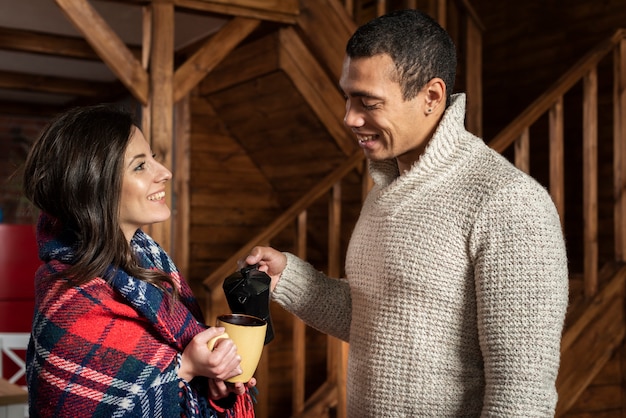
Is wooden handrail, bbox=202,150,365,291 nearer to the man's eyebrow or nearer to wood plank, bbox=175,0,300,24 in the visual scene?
wood plank, bbox=175,0,300,24

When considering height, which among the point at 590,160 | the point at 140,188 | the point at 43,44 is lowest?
the point at 140,188

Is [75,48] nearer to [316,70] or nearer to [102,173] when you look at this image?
[316,70]

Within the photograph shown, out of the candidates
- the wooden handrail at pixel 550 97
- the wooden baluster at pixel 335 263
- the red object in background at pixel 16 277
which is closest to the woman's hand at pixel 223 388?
the wooden baluster at pixel 335 263

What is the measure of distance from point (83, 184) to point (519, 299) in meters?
0.84

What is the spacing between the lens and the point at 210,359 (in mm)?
1449

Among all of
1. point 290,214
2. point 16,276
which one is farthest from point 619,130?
point 16,276

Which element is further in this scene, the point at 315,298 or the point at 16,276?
the point at 16,276

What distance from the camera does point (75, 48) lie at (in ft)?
17.3

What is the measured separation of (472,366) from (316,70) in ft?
10.4

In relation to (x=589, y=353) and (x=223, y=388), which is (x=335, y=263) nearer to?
(x=589, y=353)

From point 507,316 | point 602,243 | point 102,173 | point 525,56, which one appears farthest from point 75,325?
point 525,56

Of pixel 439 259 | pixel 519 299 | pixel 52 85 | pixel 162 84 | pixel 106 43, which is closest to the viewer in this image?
pixel 519 299

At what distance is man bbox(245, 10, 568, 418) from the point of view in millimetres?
1364

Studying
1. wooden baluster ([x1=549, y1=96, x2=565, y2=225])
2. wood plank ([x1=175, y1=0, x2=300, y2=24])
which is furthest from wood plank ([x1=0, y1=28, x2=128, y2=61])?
wooden baluster ([x1=549, y1=96, x2=565, y2=225])
